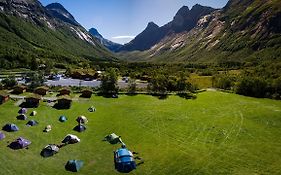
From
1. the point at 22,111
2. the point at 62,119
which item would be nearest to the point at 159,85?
the point at 62,119

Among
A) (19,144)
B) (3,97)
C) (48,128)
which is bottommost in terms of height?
(19,144)

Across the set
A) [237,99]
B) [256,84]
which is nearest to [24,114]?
[237,99]

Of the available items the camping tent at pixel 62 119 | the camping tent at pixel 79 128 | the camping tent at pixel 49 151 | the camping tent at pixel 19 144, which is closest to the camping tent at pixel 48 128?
the camping tent at pixel 79 128

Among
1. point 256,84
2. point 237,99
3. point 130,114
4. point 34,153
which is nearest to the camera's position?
point 34,153

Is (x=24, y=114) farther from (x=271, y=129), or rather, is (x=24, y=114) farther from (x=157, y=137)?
(x=271, y=129)

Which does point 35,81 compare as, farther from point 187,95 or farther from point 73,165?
point 73,165
